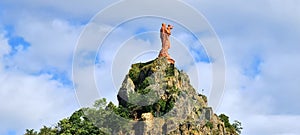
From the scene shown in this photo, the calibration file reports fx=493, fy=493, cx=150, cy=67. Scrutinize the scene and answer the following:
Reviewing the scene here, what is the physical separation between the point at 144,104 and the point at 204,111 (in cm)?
A: 780

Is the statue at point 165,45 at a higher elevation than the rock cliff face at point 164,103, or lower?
higher

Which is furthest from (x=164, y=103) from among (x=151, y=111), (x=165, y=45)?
(x=165, y=45)

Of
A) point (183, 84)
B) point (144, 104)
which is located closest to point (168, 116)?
point (144, 104)

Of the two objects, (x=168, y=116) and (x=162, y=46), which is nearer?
(x=168, y=116)

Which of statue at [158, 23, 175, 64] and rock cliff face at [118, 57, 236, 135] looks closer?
rock cliff face at [118, 57, 236, 135]

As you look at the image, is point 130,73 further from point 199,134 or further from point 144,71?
point 199,134

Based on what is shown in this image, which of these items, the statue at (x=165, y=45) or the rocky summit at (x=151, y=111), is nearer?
the rocky summit at (x=151, y=111)

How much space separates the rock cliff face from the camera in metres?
49.9

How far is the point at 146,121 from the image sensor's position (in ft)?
163

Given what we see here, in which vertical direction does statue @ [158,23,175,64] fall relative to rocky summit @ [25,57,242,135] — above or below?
above

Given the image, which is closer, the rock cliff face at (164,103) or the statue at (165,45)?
the rock cliff face at (164,103)

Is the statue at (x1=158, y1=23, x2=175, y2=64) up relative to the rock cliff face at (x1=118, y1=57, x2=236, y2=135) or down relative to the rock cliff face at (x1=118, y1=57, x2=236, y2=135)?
up

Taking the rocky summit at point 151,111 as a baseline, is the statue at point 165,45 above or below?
above

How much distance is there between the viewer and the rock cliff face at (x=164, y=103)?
49.9m
